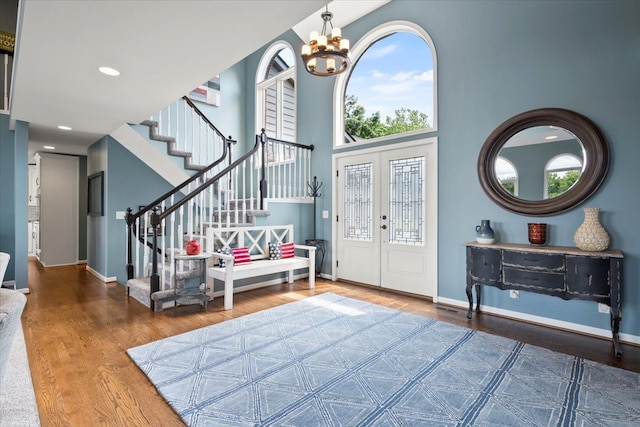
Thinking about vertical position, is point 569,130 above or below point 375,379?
above

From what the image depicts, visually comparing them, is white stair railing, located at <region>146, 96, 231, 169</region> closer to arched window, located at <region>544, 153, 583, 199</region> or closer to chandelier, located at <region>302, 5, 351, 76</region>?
chandelier, located at <region>302, 5, 351, 76</region>

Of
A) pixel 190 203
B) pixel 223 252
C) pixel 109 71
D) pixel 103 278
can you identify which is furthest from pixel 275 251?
pixel 103 278

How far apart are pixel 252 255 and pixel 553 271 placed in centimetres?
366

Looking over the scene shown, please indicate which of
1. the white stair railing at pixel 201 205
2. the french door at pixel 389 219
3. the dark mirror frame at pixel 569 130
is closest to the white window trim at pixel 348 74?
the french door at pixel 389 219

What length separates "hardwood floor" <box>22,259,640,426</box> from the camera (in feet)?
6.43

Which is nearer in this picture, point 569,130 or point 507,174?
point 569,130

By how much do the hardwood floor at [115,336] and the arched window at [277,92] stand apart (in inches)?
137

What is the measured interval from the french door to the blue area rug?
52.9 inches

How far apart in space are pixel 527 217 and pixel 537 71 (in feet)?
5.09

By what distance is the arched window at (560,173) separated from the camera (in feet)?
10.6

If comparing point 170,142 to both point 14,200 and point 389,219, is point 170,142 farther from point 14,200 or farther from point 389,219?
point 389,219

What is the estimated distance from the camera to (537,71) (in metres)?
3.44

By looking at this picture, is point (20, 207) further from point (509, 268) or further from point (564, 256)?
point (564, 256)

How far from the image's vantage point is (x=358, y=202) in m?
5.23
